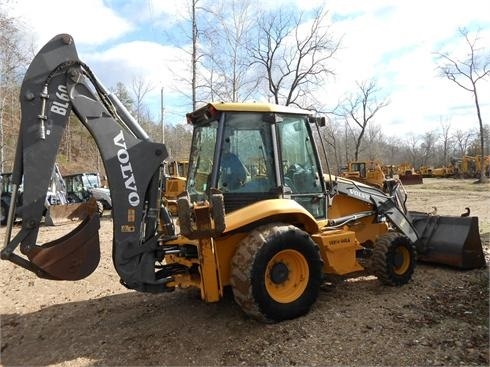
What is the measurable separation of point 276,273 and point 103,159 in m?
2.17

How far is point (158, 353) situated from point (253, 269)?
1.22m

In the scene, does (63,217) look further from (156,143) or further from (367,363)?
(367,363)

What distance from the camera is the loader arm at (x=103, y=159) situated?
4.38 meters

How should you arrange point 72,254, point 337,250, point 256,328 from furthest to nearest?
point 337,250, point 256,328, point 72,254

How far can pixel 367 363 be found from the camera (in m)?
3.95

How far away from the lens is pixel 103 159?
180 inches

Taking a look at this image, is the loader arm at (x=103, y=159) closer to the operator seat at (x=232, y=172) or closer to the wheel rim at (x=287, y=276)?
the operator seat at (x=232, y=172)

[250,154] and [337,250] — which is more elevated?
[250,154]

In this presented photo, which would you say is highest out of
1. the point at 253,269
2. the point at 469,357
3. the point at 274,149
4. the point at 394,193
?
the point at 274,149

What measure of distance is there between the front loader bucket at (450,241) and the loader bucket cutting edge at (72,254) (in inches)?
199

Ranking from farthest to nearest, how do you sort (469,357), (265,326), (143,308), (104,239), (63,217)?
(63,217), (104,239), (143,308), (265,326), (469,357)

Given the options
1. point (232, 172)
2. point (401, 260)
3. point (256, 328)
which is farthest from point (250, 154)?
point (401, 260)

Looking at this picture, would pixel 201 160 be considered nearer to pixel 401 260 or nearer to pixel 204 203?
pixel 204 203

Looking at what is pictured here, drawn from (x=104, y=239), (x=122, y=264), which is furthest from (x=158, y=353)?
(x=104, y=239)
